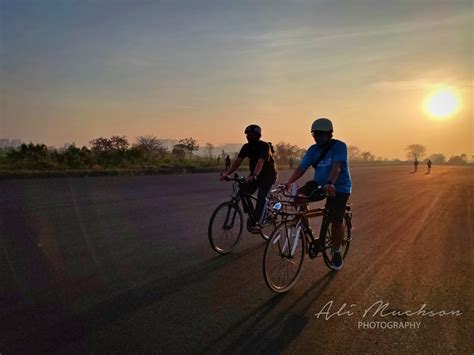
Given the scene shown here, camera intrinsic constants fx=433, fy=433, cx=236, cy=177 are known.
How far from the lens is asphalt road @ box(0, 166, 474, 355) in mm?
3840

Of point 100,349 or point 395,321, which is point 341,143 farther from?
point 100,349

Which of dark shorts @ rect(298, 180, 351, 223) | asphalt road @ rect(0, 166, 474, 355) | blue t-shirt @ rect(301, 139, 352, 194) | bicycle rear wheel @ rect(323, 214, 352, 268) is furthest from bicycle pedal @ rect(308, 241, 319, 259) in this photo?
blue t-shirt @ rect(301, 139, 352, 194)

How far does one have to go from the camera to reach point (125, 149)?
131ft

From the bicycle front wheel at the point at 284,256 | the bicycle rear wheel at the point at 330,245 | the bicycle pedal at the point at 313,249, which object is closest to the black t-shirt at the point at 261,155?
the bicycle rear wheel at the point at 330,245

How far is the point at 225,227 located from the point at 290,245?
2088mm

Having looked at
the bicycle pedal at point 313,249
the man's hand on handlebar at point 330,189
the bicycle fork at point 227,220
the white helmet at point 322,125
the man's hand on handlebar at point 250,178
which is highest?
the white helmet at point 322,125

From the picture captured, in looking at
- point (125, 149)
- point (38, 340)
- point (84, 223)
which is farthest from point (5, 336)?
point (125, 149)

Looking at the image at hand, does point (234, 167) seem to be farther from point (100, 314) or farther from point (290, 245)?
point (100, 314)

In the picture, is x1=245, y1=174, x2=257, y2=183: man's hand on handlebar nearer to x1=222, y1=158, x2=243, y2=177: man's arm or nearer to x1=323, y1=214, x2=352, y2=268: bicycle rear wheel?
x1=222, y1=158, x2=243, y2=177: man's arm

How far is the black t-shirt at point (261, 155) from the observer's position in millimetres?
7458

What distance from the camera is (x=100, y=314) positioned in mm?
4316

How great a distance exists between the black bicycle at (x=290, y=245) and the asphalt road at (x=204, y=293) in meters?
0.20

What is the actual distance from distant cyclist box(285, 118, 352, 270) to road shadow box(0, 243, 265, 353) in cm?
178

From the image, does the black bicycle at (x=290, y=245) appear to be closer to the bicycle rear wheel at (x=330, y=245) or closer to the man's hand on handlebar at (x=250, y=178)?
the bicycle rear wheel at (x=330, y=245)
